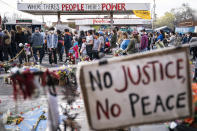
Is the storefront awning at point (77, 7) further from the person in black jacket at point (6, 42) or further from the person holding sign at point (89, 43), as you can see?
the person holding sign at point (89, 43)

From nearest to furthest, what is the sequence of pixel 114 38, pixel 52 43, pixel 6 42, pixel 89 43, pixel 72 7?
pixel 89 43 → pixel 6 42 → pixel 52 43 → pixel 114 38 → pixel 72 7

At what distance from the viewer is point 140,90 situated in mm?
2402

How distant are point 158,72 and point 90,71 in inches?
25.2

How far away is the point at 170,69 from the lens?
7.92 feet

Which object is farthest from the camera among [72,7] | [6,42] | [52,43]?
[72,7]

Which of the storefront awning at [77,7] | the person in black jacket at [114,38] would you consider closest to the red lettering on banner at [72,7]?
the storefront awning at [77,7]

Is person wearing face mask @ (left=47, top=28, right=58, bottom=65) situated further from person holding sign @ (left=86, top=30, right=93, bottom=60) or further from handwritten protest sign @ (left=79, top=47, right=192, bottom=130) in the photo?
handwritten protest sign @ (left=79, top=47, right=192, bottom=130)

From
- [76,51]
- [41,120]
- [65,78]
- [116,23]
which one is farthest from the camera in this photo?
[116,23]

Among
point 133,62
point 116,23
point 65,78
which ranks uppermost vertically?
point 116,23

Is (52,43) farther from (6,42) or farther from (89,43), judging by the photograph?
(6,42)

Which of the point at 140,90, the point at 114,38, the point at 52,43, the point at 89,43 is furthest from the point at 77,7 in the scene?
the point at 140,90

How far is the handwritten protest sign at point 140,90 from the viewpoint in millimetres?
2367

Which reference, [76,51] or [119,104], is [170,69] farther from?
[76,51]

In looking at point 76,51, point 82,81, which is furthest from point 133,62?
point 76,51
